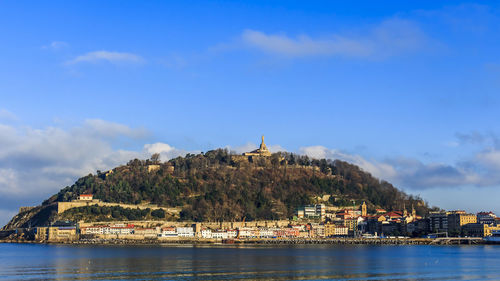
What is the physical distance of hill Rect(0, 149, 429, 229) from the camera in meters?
138

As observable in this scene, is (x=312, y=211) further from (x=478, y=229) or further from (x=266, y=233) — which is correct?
(x=478, y=229)

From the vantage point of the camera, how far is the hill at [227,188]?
13850 cm

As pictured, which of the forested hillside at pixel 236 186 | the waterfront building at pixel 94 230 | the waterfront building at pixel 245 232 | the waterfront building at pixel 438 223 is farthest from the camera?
the forested hillside at pixel 236 186

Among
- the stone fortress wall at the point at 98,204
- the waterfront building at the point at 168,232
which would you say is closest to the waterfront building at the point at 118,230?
the waterfront building at the point at 168,232

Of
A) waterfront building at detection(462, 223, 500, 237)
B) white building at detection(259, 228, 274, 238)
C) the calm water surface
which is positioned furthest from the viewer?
white building at detection(259, 228, 274, 238)

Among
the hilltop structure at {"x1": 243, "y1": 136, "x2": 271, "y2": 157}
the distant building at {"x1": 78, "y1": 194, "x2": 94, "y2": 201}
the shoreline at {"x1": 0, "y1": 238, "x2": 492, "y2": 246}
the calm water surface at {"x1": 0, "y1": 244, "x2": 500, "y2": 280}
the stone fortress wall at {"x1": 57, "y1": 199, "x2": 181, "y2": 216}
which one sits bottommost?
the shoreline at {"x1": 0, "y1": 238, "x2": 492, "y2": 246}

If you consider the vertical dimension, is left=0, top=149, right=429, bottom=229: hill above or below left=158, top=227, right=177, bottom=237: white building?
above

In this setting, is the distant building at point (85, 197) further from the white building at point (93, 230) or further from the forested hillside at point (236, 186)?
the white building at point (93, 230)

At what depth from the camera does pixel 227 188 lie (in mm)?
145750

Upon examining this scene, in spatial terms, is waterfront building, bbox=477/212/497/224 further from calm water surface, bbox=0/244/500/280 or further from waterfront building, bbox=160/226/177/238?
calm water surface, bbox=0/244/500/280

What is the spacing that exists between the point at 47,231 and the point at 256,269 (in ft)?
271

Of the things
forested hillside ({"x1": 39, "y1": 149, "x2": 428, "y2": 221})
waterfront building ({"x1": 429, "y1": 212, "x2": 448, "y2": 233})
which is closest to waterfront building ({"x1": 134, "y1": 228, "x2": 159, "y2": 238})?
forested hillside ({"x1": 39, "y1": 149, "x2": 428, "y2": 221})

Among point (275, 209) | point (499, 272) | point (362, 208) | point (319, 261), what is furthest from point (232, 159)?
point (499, 272)

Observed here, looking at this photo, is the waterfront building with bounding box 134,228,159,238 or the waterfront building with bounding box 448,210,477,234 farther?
the waterfront building with bounding box 448,210,477,234
